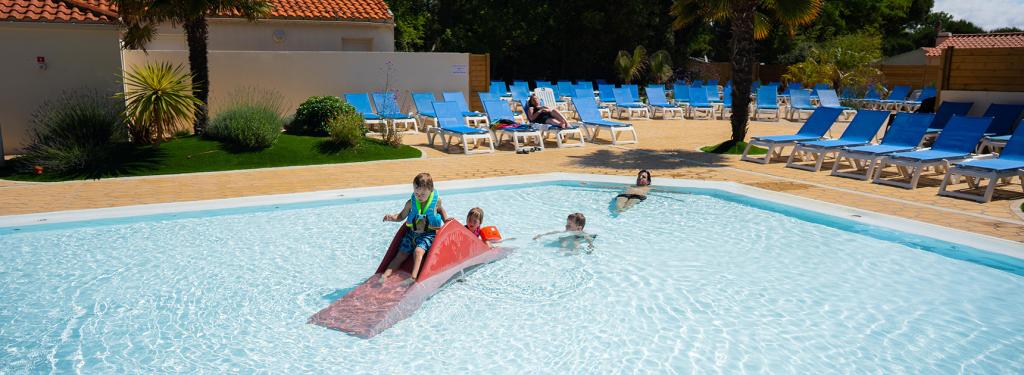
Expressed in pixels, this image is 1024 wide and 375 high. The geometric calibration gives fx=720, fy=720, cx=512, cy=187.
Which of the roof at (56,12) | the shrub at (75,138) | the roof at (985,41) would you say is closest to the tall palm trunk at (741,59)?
the shrub at (75,138)

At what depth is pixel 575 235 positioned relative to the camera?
7.60m

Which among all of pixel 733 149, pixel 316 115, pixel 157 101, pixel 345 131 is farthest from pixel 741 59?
pixel 157 101

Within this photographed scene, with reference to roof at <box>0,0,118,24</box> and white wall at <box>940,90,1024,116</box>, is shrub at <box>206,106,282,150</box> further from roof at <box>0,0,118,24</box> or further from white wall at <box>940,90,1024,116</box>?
white wall at <box>940,90,1024,116</box>

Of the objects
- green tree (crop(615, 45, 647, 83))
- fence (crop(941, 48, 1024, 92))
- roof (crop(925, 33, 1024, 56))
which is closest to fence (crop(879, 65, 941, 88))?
roof (crop(925, 33, 1024, 56))

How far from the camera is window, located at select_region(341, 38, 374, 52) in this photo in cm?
2166

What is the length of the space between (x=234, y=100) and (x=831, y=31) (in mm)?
32666

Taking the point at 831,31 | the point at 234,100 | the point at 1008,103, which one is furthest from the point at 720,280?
the point at 831,31

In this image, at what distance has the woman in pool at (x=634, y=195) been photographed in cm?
905

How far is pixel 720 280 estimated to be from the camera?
643 cm

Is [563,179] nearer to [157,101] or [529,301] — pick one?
[529,301]

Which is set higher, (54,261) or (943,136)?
(943,136)

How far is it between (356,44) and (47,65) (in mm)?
10245

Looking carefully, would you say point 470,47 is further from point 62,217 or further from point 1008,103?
point 62,217

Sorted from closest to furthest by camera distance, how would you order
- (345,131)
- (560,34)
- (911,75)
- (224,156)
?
(224,156) < (345,131) < (911,75) < (560,34)
